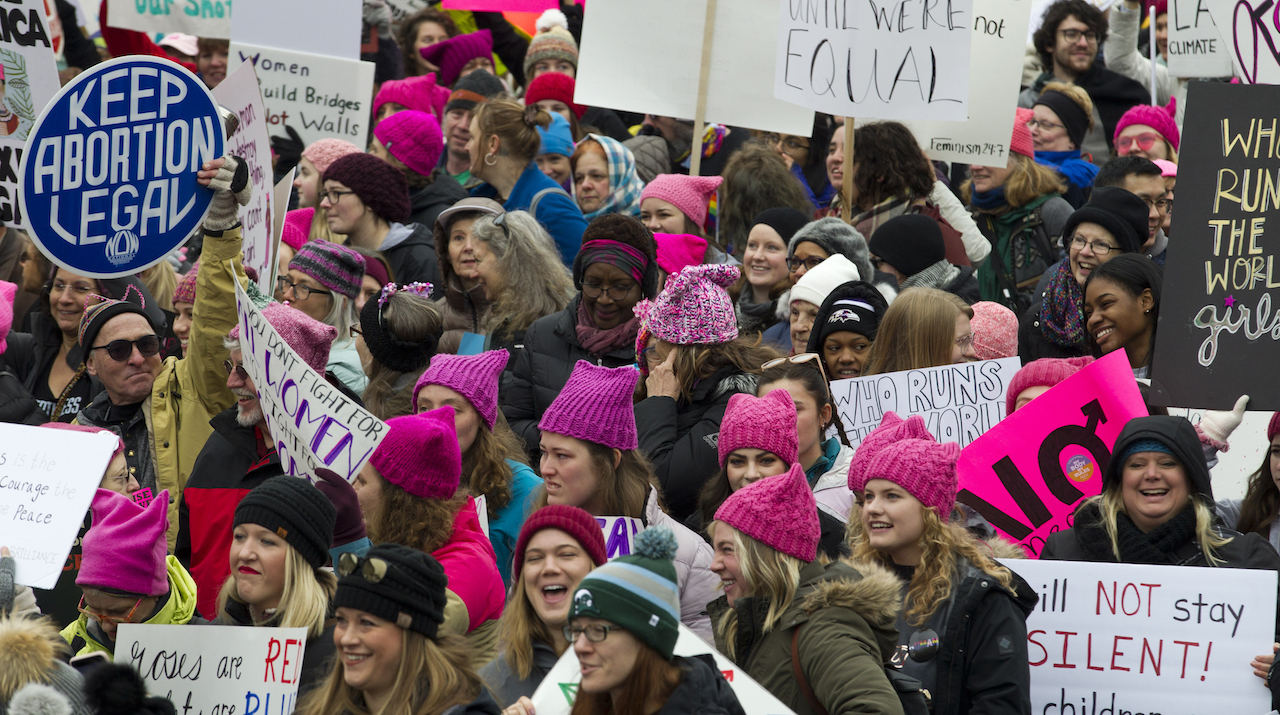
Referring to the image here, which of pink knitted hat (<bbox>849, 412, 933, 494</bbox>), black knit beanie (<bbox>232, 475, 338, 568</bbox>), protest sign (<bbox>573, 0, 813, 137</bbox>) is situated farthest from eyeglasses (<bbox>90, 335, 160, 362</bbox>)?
protest sign (<bbox>573, 0, 813, 137</bbox>)

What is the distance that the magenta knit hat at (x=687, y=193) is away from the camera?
328 inches

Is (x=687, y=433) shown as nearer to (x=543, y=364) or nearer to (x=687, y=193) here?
(x=543, y=364)

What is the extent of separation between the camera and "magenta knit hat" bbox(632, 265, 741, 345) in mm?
5910

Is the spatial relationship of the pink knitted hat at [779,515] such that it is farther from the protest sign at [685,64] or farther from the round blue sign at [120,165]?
the protest sign at [685,64]

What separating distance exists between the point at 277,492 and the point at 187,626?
1.44ft

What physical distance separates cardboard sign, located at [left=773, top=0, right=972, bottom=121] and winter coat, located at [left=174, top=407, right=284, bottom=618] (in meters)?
3.89

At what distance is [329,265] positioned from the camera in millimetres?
6672

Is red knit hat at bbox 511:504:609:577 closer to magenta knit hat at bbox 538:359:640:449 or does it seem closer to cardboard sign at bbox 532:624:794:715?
cardboard sign at bbox 532:624:794:715

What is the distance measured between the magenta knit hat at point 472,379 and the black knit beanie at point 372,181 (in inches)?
110

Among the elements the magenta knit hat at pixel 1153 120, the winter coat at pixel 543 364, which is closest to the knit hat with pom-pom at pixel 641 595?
the winter coat at pixel 543 364

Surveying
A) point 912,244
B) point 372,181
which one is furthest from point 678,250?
point 372,181

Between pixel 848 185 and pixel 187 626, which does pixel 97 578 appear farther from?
pixel 848 185

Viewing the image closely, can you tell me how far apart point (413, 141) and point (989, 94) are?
3556 mm

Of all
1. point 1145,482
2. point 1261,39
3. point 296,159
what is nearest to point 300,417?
point 1145,482
